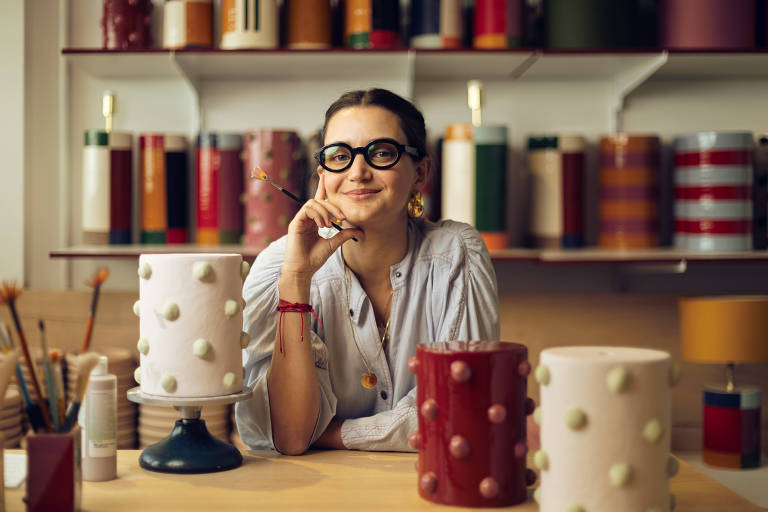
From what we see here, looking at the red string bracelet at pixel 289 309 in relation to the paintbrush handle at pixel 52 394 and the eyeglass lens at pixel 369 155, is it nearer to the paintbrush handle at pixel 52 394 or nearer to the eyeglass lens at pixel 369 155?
the eyeglass lens at pixel 369 155

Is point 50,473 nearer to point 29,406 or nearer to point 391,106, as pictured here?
point 29,406

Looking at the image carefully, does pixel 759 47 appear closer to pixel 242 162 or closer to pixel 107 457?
pixel 242 162

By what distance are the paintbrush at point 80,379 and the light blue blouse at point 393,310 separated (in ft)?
1.75

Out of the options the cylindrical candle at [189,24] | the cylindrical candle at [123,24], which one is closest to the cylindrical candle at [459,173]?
the cylindrical candle at [189,24]

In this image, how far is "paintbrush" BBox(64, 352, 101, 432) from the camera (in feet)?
Result: 2.64

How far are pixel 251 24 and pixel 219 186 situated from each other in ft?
1.48

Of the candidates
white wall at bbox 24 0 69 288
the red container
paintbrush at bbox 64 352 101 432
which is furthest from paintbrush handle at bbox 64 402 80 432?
white wall at bbox 24 0 69 288

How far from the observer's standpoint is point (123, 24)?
212 cm

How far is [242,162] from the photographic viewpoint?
86.2 inches

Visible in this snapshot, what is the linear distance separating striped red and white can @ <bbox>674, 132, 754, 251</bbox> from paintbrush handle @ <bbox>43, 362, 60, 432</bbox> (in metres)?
1.75

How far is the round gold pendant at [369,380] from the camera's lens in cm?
140

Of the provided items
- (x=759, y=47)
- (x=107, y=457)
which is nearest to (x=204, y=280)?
(x=107, y=457)

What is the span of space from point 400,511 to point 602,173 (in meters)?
1.56

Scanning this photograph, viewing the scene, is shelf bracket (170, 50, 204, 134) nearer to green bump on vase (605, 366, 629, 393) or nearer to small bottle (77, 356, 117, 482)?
small bottle (77, 356, 117, 482)
